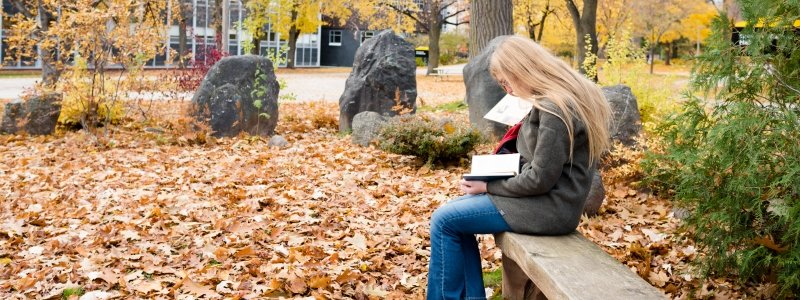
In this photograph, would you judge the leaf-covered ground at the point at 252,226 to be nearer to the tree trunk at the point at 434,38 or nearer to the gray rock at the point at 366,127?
the gray rock at the point at 366,127

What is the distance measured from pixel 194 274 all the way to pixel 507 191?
2.17m

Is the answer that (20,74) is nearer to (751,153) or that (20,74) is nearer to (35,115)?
(35,115)

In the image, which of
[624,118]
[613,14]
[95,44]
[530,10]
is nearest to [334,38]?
[530,10]

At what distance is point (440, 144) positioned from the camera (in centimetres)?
791

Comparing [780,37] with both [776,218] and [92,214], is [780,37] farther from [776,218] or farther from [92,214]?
[92,214]

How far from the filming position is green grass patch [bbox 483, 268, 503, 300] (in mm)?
4393

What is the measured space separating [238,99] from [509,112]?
6.21 m

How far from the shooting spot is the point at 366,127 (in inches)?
386

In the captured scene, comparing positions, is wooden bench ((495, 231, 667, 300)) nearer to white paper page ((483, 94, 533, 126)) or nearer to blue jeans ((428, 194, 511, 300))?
blue jeans ((428, 194, 511, 300))

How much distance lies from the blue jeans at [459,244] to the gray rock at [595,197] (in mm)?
2125

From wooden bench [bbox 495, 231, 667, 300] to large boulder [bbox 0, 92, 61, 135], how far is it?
967cm

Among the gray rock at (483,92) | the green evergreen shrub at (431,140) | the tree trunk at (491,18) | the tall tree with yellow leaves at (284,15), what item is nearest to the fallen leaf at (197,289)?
the green evergreen shrub at (431,140)

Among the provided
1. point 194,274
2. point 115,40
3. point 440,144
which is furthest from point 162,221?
point 115,40

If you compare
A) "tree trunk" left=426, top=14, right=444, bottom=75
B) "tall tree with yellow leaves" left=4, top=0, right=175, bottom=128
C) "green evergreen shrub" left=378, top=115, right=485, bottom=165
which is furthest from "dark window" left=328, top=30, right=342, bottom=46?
"green evergreen shrub" left=378, top=115, right=485, bottom=165
